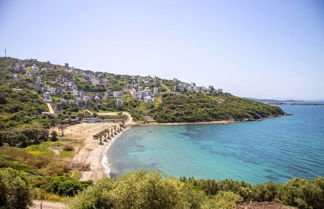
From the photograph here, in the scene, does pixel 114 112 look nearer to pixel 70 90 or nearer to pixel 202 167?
pixel 70 90

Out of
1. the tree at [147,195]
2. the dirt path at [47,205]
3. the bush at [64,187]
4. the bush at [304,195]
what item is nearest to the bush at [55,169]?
the bush at [64,187]

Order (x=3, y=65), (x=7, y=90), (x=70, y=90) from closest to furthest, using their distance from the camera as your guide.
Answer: (x=7, y=90) < (x=70, y=90) < (x=3, y=65)

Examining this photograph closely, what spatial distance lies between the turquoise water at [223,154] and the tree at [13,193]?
55.0 ft

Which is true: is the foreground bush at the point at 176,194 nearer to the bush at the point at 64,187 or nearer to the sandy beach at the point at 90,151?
the bush at the point at 64,187

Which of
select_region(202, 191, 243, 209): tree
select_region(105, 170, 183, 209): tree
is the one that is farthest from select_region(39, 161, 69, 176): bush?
select_region(202, 191, 243, 209): tree

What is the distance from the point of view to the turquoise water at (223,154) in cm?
3356

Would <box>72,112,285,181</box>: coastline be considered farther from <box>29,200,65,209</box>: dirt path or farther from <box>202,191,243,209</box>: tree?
<box>202,191,243,209</box>: tree

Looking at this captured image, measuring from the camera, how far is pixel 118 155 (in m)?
41.1

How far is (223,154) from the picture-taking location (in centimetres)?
4400

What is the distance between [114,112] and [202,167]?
64.9 m

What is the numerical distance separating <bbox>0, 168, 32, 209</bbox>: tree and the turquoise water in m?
16.8

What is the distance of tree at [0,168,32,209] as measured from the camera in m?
14.7

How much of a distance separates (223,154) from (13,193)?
130 ft

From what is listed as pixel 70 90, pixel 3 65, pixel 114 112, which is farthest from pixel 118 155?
pixel 3 65
